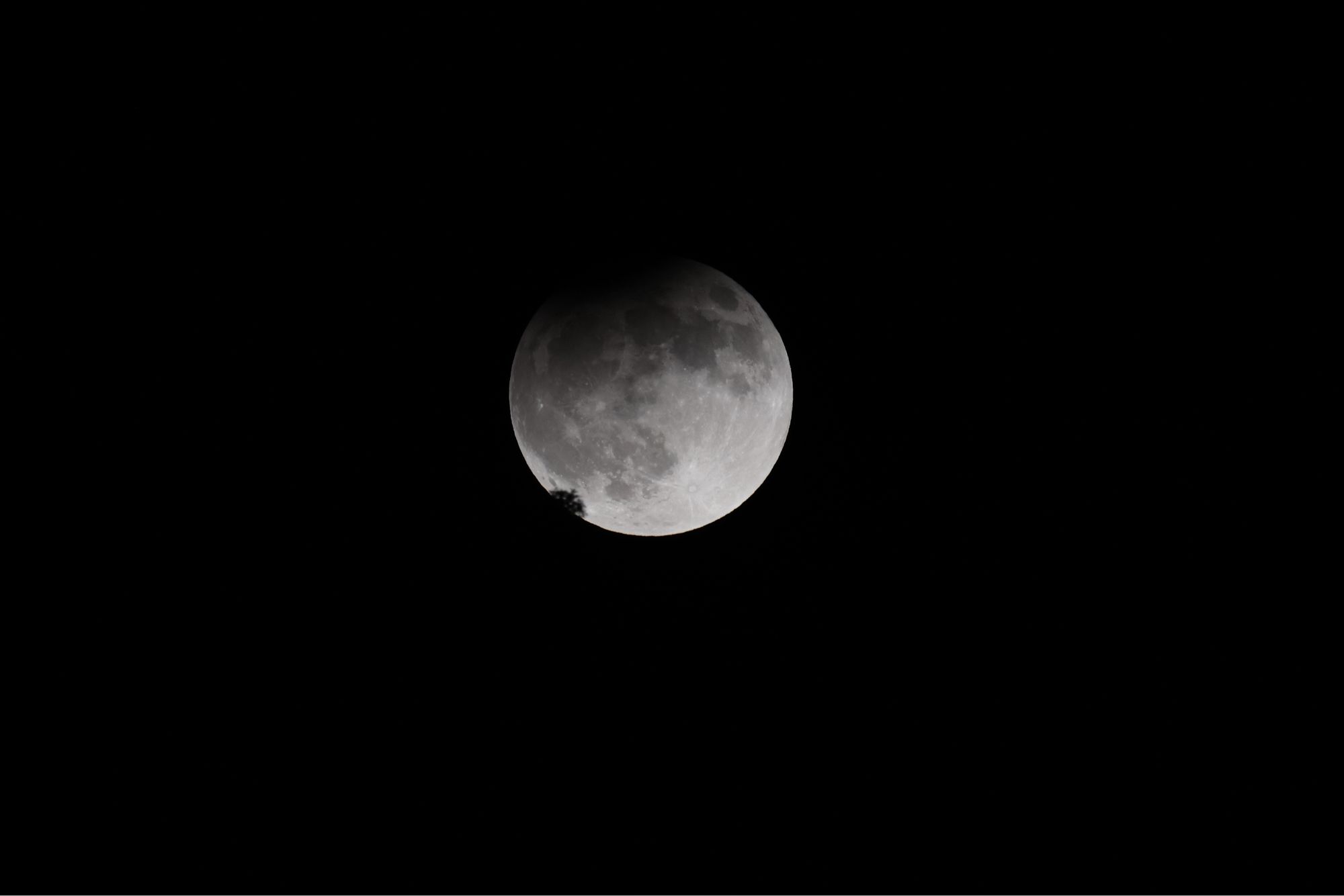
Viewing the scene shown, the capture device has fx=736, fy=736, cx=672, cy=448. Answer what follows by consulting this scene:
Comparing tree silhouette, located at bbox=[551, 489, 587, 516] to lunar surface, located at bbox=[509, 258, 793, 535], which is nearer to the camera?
lunar surface, located at bbox=[509, 258, 793, 535]

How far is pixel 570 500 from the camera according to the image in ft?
15.1

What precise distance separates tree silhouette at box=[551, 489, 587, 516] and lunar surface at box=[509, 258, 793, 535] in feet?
0.11

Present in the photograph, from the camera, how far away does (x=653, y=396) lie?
Answer: 416cm

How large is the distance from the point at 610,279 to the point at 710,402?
986 millimetres

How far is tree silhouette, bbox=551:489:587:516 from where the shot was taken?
457 cm

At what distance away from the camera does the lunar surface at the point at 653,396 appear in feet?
13.8

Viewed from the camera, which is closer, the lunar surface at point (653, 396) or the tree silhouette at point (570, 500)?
the lunar surface at point (653, 396)

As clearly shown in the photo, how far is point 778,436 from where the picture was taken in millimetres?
4668

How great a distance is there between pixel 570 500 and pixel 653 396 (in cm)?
94

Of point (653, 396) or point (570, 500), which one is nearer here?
point (653, 396)

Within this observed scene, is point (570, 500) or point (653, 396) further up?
point (653, 396)

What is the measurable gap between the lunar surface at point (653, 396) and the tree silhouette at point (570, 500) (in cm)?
Result: 3

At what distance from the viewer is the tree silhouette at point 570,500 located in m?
4.57

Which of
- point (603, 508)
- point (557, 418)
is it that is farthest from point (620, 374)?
point (603, 508)
